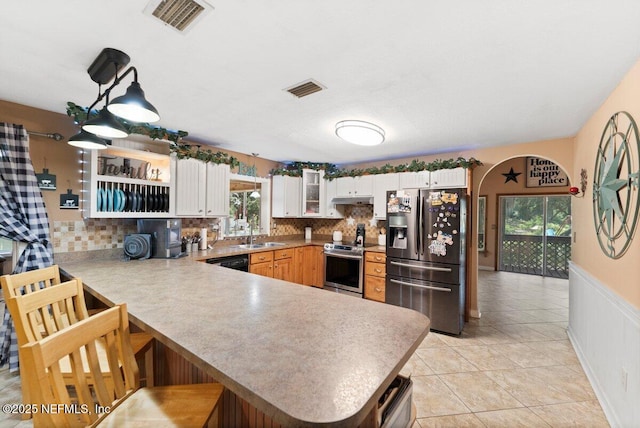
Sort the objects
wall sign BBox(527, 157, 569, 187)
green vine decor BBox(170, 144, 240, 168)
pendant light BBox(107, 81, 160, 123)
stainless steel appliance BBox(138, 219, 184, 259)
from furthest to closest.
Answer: wall sign BBox(527, 157, 569, 187), green vine decor BBox(170, 144, 240, 168), stainless steel appliance BBox(138, 219, 184, 259), pendant light BBox(107, 81, 160, 123)

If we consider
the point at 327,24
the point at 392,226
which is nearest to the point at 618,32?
the point at 327,24

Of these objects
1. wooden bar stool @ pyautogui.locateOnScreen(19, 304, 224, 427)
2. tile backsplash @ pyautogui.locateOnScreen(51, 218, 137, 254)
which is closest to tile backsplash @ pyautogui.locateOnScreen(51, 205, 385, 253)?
tile backsplash @ pyautogui.locateOnScreen(51, 218, 137, 254)

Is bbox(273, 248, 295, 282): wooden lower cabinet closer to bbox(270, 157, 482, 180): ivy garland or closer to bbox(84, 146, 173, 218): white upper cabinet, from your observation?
bbox(270, 157, 482, 180): ivy garland

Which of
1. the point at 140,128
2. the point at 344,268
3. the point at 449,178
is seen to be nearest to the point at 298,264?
the point at 344,268

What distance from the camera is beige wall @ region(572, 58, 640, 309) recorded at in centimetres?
174

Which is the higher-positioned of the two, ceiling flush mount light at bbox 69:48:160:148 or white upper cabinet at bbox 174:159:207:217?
ceiling flush mount light at bbox 69:48:160:148

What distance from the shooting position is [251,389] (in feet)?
2.68

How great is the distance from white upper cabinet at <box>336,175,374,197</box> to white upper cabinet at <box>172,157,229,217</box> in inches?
76.7

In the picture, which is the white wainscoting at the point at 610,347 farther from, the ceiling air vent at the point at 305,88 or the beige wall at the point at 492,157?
the ceiling air vent at the point at 305,88

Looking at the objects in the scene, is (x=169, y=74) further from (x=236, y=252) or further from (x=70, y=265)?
(x=236, y=252)

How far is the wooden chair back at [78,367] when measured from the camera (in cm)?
84

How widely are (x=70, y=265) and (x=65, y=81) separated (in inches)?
62.4

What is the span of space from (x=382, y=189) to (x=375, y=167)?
507 mm

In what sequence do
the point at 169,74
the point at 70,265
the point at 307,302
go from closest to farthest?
the point at 307,302
the point at 169,74
the point at 70,265
